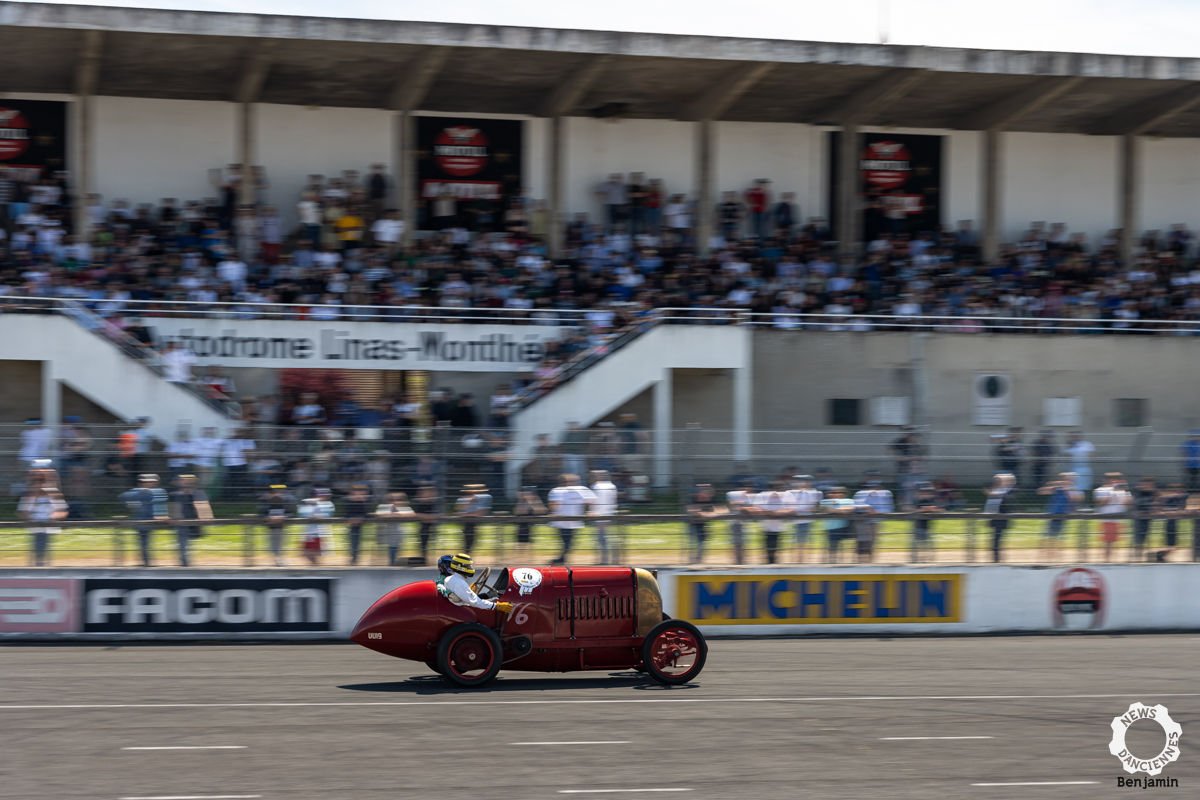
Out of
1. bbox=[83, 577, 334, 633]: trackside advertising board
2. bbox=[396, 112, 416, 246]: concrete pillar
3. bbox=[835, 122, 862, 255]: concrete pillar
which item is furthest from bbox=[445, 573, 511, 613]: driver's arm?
bbox=[835, 122, 862, 255]: concrete pillar

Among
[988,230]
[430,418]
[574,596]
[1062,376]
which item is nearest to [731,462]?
[574,596]

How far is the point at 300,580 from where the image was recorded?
13.6 m

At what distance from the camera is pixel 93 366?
63.5ft

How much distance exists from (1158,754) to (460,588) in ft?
18.1

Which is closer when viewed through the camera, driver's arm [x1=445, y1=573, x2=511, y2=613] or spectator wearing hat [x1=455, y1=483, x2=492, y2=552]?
driver's arm [x1=445, y1=573, x2=511, y2=613]

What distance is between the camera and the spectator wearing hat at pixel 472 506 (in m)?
13.8

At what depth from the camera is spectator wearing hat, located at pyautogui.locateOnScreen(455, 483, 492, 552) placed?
13.8 m

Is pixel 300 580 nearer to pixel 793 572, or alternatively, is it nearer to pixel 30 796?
pixel 793 572

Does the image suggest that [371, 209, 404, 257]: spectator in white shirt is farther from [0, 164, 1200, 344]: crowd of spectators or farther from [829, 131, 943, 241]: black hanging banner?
[829, 131, 943, 241]: black hanging banner

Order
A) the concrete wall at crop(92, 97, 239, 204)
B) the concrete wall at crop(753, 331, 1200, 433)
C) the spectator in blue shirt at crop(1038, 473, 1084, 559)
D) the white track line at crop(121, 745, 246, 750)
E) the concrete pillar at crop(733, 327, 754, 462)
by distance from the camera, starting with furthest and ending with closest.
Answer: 1. the concrete wall at crop(92, 97, 239, 204)
2. the concrete wall at crop(753, 331, 1200, 433)
3. the concrete pillar at crop(733, 327, 754, 462)
4. the spectator in blue shirt at crop(1038, 473, 1084, 559)
5. the white track line at crop(121, 745, 246, 750)

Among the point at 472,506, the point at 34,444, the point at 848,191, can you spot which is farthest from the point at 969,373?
the point at 34,444

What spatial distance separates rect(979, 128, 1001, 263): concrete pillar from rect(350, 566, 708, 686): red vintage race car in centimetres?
2001

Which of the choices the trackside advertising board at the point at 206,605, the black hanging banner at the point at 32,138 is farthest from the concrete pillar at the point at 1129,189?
the black hanging banner at the point at 32,138

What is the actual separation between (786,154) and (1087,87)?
6.84 metres
